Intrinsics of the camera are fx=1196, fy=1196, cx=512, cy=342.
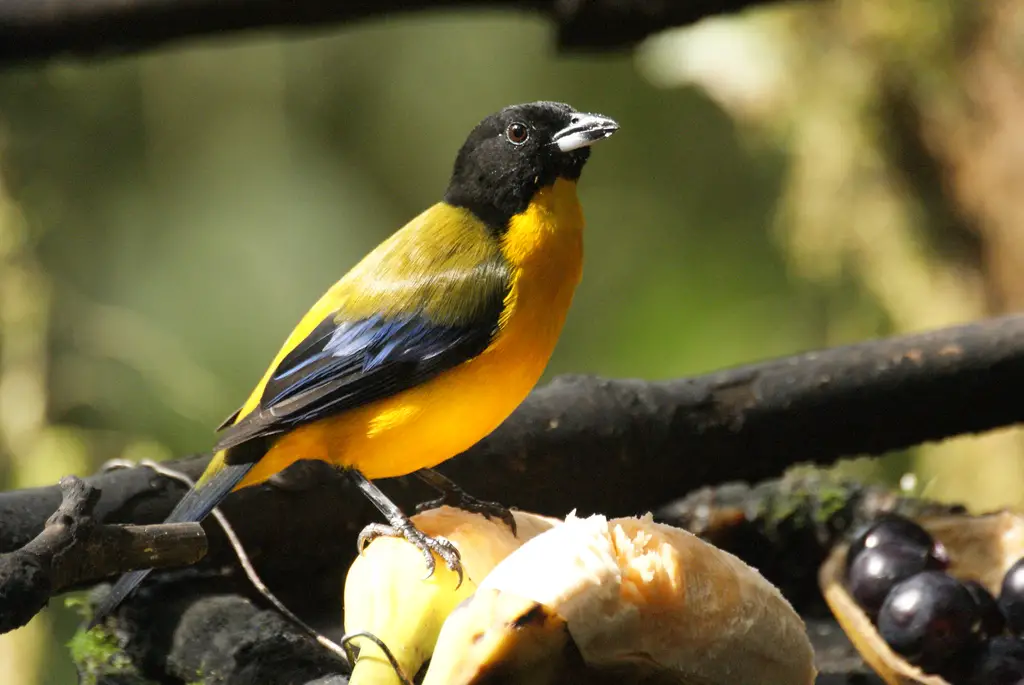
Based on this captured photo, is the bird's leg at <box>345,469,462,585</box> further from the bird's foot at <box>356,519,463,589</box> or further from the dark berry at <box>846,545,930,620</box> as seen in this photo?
the dark berry at <box>846,545,930,620</box>

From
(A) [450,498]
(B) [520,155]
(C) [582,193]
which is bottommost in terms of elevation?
(C) [582,193]

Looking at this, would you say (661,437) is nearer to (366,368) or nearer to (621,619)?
(366,368)

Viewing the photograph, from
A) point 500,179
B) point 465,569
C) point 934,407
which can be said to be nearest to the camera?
point 465,569

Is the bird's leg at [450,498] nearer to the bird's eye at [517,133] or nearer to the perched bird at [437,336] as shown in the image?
the perched bird at [437,336]

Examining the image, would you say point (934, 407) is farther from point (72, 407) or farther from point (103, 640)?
point (72, 407)

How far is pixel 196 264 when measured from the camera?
15.3 feet

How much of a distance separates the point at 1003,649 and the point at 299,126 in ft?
12.3

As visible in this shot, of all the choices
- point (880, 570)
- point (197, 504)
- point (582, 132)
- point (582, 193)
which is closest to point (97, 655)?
point (197, 504)

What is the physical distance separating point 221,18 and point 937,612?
5.50 ft

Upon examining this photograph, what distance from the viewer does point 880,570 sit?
1.81 metres

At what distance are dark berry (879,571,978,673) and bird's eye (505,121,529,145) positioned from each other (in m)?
0.85

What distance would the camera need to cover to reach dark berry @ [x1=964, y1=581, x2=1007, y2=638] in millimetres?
1752

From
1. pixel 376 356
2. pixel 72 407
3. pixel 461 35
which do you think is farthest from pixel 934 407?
pixel 461 35

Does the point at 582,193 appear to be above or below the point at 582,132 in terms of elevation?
below
